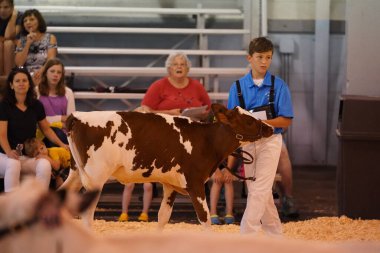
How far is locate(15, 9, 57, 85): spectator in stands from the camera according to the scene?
343 inches

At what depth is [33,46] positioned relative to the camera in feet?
28.7

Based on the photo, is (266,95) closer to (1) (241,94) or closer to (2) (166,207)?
(1) (241,94)

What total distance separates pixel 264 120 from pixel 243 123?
160 millimetres

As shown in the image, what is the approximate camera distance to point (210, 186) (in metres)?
8.41

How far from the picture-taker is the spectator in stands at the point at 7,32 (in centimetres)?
888

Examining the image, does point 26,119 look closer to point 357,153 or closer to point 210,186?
point 210,186

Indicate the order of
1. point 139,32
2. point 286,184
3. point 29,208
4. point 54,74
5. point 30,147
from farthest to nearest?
point 139,32 < point 286,184 < point 54,74 < point 30,147 < point 29,208

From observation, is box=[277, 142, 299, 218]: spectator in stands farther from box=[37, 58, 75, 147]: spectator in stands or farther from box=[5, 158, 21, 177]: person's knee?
box=[5, 158, 21, 177]: person's knee

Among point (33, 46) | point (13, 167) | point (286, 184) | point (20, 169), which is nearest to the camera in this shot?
point (13, 167)

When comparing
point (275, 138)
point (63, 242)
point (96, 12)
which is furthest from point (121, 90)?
point (63, 242)

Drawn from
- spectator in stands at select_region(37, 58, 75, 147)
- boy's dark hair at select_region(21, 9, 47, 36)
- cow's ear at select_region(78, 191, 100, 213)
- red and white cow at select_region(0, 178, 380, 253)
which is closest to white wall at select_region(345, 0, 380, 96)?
spectator in stands at select_region(37, 58, 75, 147)

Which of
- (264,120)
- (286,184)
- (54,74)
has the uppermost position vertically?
(54,74)

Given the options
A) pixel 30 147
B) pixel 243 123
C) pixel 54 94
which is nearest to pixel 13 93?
pixel 30 147

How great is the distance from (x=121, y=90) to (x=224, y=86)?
2.27 m
